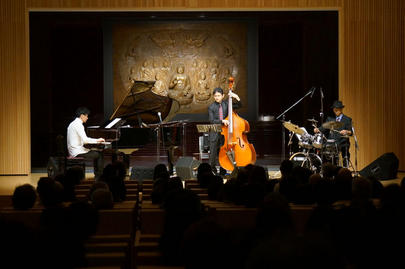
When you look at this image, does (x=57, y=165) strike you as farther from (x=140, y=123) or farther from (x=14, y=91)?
(x=14, y=91)

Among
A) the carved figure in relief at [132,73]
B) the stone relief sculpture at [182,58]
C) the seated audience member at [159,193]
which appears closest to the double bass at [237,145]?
the stone relief sculpture at [182,58]

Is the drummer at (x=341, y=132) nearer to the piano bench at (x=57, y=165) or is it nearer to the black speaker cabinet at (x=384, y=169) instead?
the black speaker cabinet at (x=384, y=169)

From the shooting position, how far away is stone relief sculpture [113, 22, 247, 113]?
37.4ft

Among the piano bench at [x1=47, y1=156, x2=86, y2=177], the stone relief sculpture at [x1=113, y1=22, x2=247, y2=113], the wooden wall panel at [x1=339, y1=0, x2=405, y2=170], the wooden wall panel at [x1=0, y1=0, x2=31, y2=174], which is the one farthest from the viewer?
the stone relief sculpture at [x1=113, y1=22, x2=247, y2=113]

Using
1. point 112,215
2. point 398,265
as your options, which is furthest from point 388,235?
point 112,215

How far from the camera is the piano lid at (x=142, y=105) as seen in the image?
8.81 m

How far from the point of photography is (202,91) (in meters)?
11.6

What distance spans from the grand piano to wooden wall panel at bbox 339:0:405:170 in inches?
137

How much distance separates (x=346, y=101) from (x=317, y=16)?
1.90 meters

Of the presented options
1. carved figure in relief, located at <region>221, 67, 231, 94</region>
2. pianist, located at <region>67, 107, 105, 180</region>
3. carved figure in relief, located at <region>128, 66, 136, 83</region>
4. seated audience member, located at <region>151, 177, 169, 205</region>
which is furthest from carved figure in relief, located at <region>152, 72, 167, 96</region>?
seated audience member, located at <region>151, 177, 169, 205</region>

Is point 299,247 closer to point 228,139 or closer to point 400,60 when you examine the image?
point 228,139

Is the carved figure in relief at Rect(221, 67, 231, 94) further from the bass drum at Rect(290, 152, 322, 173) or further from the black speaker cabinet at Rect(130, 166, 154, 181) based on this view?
the black speaker cabinet at Rect(130, 166, 154, 181)

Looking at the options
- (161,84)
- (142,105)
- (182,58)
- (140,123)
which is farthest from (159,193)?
(182,58)

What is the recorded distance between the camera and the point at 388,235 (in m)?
2.62
